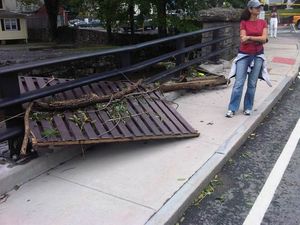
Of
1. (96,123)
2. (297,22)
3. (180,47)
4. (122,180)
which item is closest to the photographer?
(122,180)

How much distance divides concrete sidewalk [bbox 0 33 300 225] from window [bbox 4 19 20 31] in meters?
42.0

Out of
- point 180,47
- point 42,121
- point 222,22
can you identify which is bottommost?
point 42,121

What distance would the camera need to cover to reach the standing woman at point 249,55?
5.77 m

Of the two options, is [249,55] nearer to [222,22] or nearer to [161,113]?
[161,113]

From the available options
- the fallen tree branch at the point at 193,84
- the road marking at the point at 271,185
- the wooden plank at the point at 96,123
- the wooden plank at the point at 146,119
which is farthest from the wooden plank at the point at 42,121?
the fallen tree branch at the point at 193,84

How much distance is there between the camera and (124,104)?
507 centimetres

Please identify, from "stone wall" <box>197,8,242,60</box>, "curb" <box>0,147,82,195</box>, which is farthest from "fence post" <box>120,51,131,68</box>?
"stone wall" <box>197,8,242,60</box>

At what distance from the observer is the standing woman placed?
5.77m

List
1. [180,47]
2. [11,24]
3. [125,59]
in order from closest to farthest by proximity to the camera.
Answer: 1. [125,59]
2. [180,47]
3. [11,24]

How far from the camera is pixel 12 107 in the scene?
4070 mm

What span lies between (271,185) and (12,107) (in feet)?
8.98

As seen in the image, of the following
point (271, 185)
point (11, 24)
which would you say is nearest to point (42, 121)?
point (271, 185)

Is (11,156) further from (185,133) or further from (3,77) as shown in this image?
(185,133)

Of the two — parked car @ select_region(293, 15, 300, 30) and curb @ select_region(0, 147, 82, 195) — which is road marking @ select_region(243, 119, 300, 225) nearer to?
curb @ select_region(0, 147, 82, 195)
